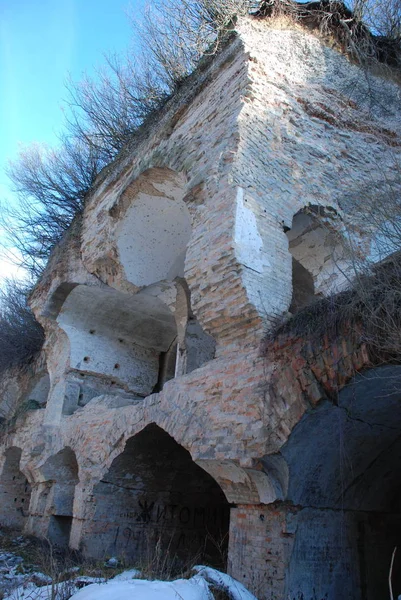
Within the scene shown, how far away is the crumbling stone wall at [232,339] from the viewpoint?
15.7ft

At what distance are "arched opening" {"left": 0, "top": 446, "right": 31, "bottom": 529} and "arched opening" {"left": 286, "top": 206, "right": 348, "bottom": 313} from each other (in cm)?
723

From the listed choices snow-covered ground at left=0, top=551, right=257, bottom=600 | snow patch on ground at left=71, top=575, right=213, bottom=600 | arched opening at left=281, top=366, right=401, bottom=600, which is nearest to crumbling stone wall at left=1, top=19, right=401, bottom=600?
arched opening at left=281, top=366, right=401, bottom=600

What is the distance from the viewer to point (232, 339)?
5.54m

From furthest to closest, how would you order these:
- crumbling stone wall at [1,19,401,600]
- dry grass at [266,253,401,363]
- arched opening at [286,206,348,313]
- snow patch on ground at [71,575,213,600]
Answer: arched opening at [286,206,348,313] < crumbling stone wall at [1,19,401,600] < dry grass at [266,253,401,363] < snow patch on ground at [71,575,213,600]

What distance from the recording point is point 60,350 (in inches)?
406

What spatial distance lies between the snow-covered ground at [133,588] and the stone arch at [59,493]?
13.9 feet

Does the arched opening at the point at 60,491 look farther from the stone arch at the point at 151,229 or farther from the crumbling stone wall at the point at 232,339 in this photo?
the stone arch at the point at 151,229

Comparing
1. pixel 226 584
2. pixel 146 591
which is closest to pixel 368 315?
pixel 226 584

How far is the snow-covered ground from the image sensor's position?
3.41 metres

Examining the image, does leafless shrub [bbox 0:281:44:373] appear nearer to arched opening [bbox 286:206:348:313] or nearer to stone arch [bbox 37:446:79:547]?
stone arch [bbox 37:446:79:547]

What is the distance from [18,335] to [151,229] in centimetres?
691

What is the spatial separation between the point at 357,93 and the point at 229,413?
6168 mm

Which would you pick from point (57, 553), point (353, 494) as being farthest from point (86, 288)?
point (353, 494)

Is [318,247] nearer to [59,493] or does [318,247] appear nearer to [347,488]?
[347,488]
